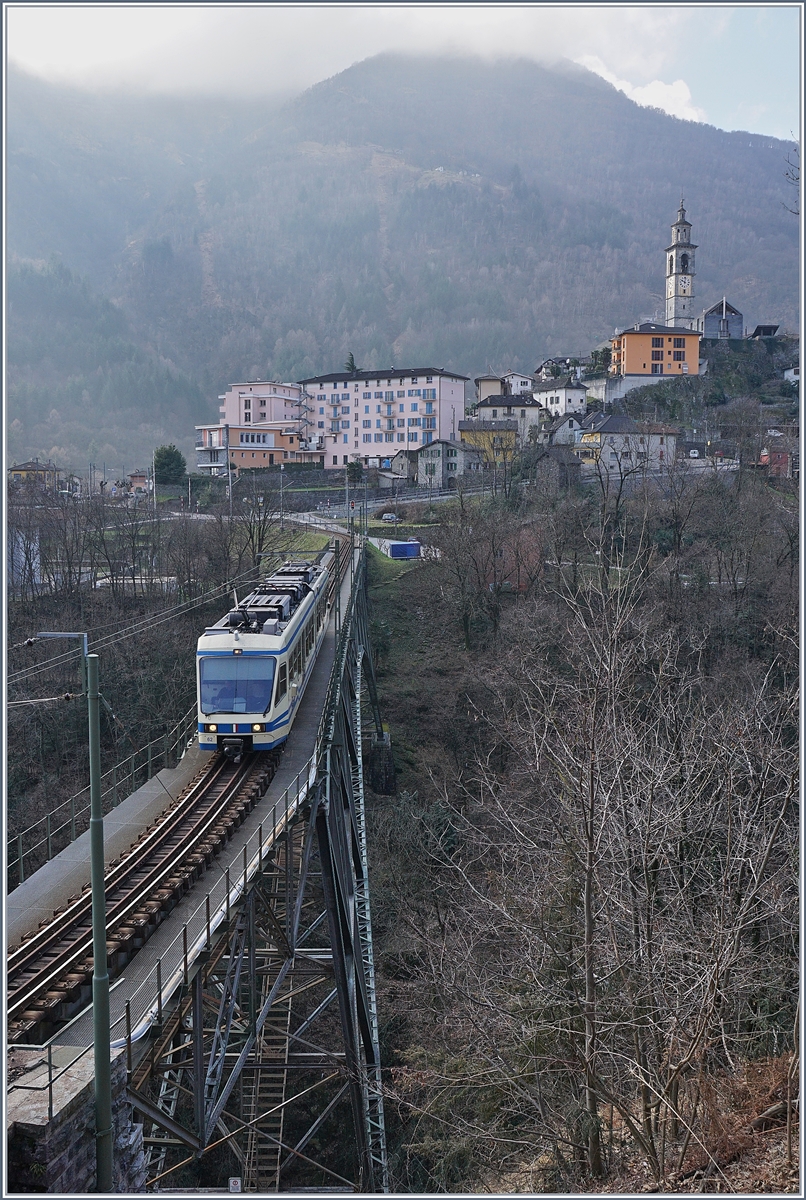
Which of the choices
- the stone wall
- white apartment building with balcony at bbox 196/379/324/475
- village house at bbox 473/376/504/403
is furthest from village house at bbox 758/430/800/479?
the stone wall

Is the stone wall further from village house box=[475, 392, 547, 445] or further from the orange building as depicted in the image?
the orange building

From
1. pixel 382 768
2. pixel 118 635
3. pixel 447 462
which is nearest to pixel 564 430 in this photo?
pixel 447 462

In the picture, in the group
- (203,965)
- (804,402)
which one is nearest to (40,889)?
(203,965)

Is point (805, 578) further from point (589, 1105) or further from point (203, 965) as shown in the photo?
point (203, 965)

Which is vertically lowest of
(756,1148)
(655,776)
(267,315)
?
(756,1148)

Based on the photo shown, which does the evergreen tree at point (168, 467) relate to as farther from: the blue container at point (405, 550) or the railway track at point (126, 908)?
the railway track at point (126, 908)

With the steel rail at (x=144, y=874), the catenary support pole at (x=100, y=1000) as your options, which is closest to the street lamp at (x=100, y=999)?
the catenary support pole at (x=100, y=1000)
